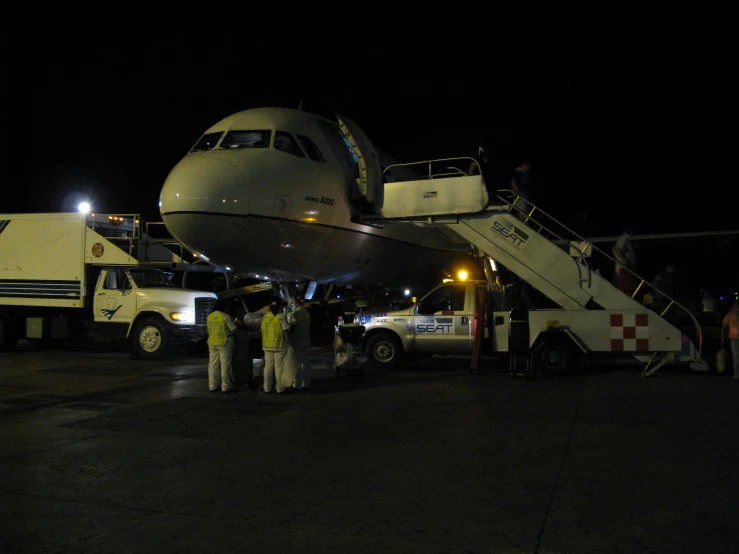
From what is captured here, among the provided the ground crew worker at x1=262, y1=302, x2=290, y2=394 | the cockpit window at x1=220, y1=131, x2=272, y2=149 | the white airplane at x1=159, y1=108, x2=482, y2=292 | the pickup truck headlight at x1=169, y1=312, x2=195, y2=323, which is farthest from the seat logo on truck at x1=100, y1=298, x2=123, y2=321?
the ground crew worker at x1=262, y1=302, x2=290, y2=394

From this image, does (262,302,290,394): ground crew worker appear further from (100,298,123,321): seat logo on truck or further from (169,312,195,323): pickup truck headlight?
(100,298,123,321): seat logo on truck

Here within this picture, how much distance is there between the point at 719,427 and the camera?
775 cm

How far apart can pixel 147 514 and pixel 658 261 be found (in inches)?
1631

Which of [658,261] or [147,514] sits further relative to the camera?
[658,261]

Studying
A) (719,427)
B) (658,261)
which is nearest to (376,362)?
(719,427)

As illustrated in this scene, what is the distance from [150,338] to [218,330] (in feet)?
17.6

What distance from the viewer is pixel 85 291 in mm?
16391

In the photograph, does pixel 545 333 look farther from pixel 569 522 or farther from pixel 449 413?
pixel 569 522

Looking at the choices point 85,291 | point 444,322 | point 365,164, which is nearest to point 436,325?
point 444,322

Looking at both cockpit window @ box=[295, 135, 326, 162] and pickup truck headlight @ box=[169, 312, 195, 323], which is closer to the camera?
cockpit window @ box=[295, 135, 326, 162]

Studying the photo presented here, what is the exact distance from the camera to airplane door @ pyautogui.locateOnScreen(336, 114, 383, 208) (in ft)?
45.2

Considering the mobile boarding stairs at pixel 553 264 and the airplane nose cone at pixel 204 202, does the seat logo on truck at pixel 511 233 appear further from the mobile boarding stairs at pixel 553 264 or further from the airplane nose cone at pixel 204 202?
the airplane nose cone at pixel 204 202

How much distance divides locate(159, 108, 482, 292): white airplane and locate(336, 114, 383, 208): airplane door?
0.02 meters

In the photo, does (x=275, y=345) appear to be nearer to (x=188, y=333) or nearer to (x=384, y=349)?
(x=384, y=349)
